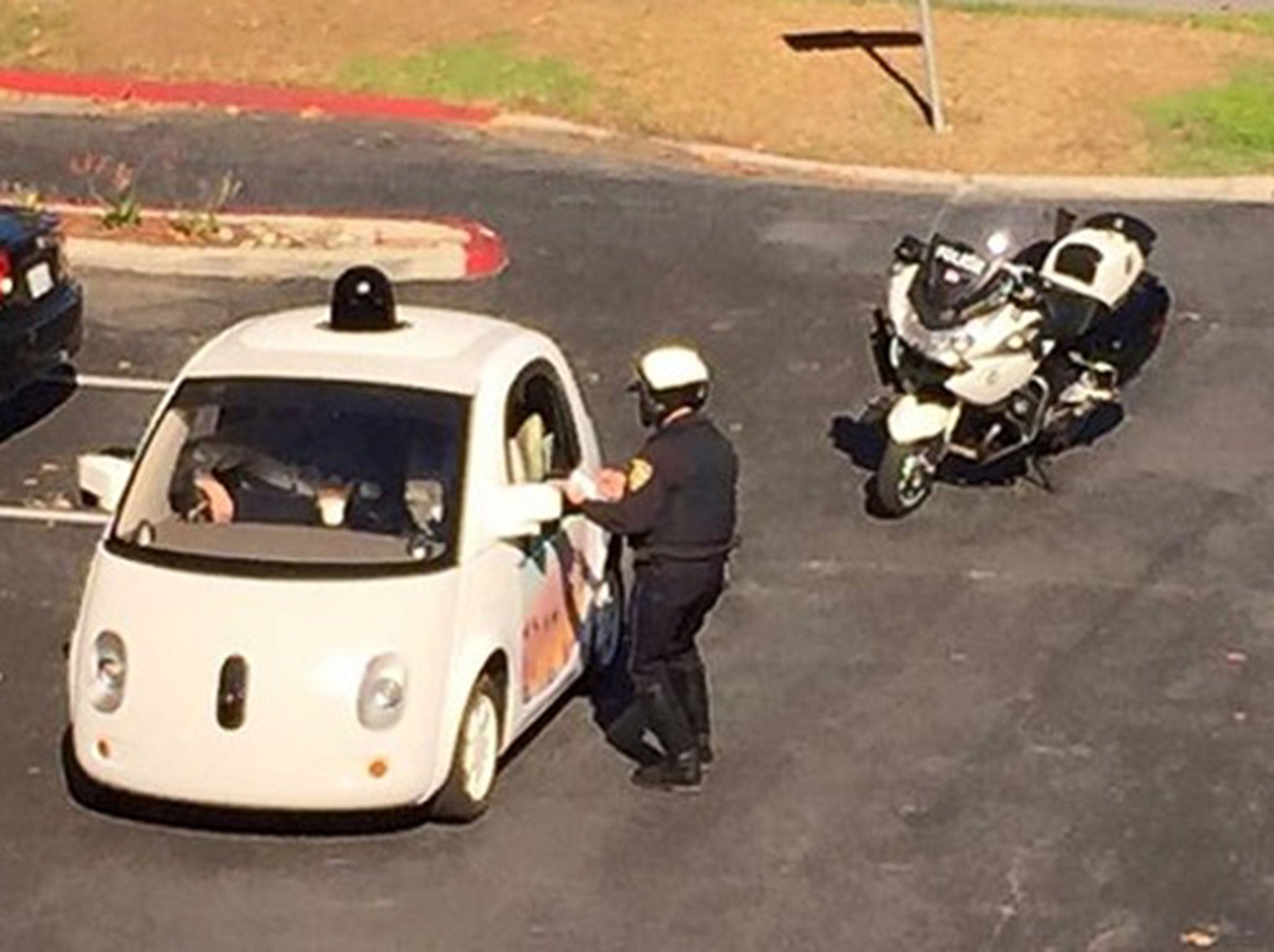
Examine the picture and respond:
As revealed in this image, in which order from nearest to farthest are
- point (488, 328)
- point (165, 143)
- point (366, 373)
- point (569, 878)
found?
1. point (569, 878)
2. point (366, 373)
3. point (488, 328)
4. point (165, 143)

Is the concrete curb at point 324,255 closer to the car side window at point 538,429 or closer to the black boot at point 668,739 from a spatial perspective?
the car side window at point 538,429

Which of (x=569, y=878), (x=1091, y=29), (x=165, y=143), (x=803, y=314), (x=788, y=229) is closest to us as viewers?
(x=569, y=878)

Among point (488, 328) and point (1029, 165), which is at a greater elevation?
point (488, 328)

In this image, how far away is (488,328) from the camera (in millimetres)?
13023

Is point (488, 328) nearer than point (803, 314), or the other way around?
point (488, 328)

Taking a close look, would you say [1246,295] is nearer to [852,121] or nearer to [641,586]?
[852,121]

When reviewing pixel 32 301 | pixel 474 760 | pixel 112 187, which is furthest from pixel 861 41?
pixel 474 760

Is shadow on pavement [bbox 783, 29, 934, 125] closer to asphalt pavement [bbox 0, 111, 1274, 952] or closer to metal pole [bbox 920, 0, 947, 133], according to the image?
metal pole [bbox 920, 0, 947, 133]

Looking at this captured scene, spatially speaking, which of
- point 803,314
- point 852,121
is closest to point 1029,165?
point 852,121

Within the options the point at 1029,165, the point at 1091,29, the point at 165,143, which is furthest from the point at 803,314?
the point at 1091,29

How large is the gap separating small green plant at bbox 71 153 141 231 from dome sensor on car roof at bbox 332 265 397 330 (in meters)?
7.67

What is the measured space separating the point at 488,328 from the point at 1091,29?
44.9 feet

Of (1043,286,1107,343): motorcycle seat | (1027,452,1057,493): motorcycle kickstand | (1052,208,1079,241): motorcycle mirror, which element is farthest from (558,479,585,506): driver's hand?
(1052,208,1079,241): motorcycle mirror

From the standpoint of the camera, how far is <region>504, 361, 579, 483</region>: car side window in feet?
40.9
